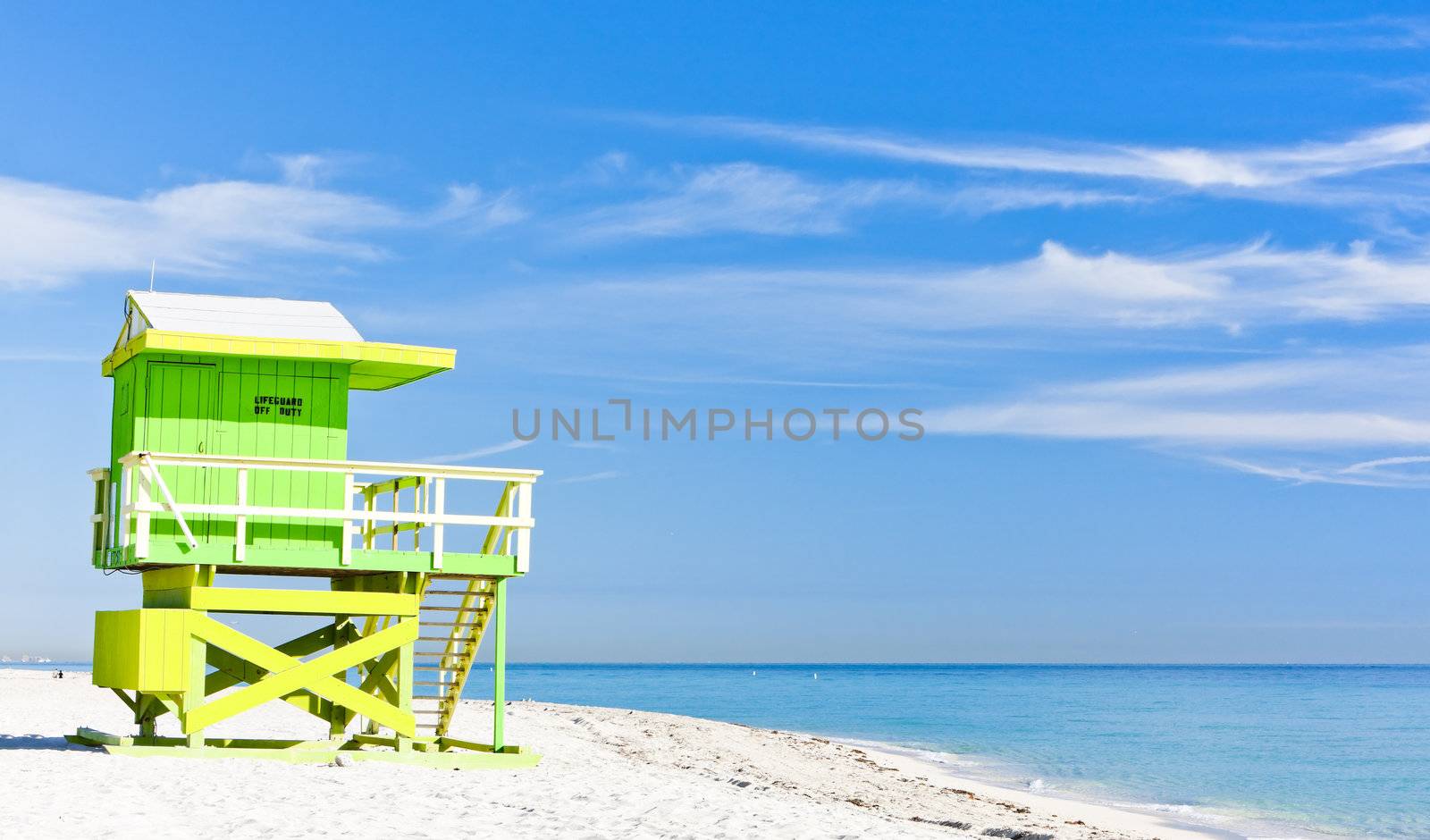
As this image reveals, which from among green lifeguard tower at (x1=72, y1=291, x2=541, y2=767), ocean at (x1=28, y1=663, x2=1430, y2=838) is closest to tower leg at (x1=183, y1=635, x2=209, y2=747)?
green lifeguard tower at (x1=72, y1=291, x2=541, y2=767)

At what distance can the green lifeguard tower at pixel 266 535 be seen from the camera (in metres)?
15.1

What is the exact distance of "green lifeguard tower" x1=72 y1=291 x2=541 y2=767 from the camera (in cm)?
1510

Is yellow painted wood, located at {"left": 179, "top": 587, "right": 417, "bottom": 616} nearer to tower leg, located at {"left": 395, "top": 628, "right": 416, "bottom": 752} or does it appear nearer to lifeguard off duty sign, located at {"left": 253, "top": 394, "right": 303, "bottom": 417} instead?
tower leg, located at {"left": 395, "top": 628, "right": 416, "bottom": 752}

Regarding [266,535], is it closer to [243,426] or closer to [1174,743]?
[243,426]

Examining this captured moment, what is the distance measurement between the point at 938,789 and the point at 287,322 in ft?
43.7

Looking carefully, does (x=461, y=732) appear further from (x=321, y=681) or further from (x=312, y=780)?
(x=312, y=780)

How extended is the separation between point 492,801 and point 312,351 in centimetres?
575

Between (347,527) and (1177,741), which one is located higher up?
(347,527)

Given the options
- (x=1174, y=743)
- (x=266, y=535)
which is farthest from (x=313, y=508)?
(x=1174, y=743)

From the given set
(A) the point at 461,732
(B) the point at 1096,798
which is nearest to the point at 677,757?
(A) the point at 461,732

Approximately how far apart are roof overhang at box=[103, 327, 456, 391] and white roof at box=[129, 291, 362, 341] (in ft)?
0.77

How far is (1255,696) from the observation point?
90.1 meters

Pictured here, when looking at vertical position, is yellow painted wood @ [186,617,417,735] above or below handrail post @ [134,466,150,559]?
below

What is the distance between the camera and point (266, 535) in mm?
16078
